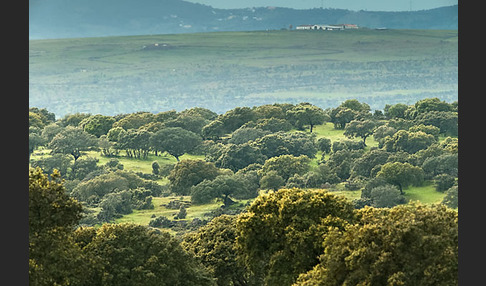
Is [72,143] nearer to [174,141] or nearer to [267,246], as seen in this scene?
[174,141]

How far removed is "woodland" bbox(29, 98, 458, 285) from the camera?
26.1 meters

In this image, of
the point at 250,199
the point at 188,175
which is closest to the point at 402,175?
the point at 250,199

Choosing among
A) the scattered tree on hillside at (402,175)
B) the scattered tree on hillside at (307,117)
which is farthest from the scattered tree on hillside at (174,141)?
the scattered tree on hillside at (402,175)

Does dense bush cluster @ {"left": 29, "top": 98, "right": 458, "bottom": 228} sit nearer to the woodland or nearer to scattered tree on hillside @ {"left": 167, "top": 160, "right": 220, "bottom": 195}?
scattered tree on hillside @ {"left": 167, "top": 160, "right": 220, "bottom": 195}

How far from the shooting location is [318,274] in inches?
1121

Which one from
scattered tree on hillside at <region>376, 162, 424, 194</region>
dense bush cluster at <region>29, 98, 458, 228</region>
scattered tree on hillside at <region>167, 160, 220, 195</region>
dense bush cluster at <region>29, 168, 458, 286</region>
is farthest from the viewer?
scattered tree on hillside at <region>167, 160, 220, 195</region>

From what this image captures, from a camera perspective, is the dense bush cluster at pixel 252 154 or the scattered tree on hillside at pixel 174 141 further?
the scattered tree on hillside at pixel 174 141

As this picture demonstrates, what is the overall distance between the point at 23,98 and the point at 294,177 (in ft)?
405

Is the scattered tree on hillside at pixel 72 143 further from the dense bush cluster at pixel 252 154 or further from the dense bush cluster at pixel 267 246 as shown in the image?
the dense bush cluster at pixel 267 246

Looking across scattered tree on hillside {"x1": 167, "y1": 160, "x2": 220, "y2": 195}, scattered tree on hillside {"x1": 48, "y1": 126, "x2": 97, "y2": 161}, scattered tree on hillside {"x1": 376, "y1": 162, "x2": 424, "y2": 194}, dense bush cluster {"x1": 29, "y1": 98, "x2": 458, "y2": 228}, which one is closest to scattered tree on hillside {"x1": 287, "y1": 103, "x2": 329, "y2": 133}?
dense bush cluster {"x1": 29, "y1": 98, "x2": 458, "y2": 228}

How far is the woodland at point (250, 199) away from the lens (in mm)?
26062

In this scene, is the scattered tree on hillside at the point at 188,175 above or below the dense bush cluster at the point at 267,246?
below

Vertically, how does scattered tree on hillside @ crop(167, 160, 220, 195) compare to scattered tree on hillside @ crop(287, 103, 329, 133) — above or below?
below

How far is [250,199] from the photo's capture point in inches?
4966
